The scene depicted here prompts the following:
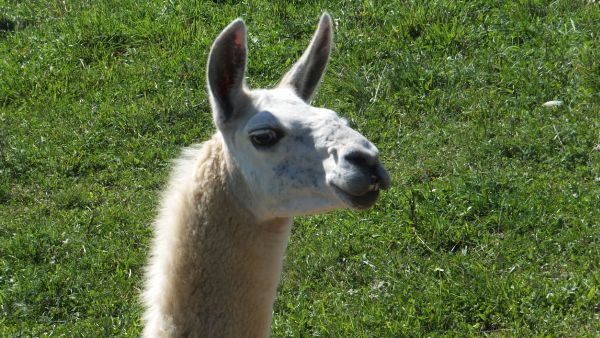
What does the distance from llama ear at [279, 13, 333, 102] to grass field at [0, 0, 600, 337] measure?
180 centimetres

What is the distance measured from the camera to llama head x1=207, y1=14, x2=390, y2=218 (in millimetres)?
4156

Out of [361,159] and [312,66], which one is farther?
[312,66]

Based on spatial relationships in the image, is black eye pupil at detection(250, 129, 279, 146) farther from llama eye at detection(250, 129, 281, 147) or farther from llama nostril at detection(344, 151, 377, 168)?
llama nostril at detection(344, 151, 377, 168)

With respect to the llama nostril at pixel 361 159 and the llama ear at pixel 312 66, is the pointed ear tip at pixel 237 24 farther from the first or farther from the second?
the llama nostril at pixel 361 159

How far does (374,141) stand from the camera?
8.08 metres

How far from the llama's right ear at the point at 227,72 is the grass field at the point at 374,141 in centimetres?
204

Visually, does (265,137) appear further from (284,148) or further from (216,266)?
(216,266)

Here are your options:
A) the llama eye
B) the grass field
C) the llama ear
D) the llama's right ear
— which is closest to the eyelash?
the llama eye

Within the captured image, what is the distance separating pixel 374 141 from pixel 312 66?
309cm

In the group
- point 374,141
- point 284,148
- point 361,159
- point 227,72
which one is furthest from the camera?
point 374,141

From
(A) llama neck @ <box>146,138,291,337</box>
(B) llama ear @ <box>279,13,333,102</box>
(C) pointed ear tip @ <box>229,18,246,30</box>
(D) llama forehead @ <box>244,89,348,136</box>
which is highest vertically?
(C) pointed ear tip @ <box>229,18,246,30</box>

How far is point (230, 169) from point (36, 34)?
594 cm

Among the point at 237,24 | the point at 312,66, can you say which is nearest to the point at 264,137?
the point at 237,24

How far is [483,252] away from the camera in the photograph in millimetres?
6750
